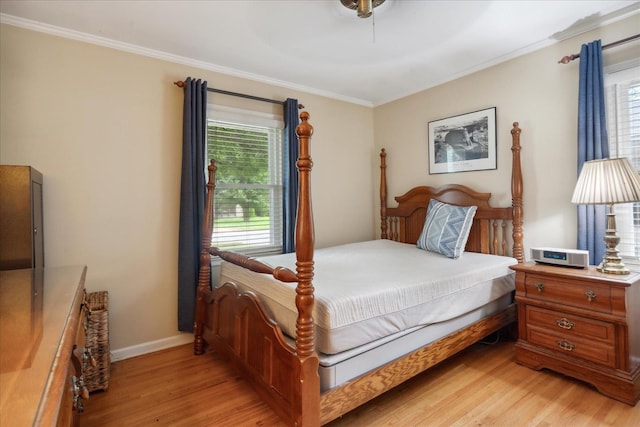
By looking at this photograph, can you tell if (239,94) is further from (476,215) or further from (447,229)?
(476,215)

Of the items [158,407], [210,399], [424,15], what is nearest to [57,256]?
[158,407]

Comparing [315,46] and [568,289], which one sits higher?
[315,46]

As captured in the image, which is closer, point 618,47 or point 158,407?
point 158,407

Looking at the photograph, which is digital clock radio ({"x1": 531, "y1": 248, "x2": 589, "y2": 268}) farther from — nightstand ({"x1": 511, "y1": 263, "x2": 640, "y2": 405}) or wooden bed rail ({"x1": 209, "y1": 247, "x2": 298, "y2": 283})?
wooden bed rail ({"x1": 209, "y1": 247, "x2": 298, "y2": 283})

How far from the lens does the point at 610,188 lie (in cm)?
193

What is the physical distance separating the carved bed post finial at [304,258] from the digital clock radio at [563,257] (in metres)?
1.83

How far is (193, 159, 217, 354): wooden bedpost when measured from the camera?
→ 2.64m

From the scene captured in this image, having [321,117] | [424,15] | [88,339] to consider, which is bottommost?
[88,339]

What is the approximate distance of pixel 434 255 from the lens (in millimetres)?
2840

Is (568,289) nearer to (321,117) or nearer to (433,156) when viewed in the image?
(433,156)

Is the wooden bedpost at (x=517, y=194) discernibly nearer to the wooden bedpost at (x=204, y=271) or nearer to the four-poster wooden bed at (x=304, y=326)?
the four-poster wooden bed at (x=304, y=326)

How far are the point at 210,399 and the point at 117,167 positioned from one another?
1881 mm

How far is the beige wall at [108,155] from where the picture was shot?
230 cm

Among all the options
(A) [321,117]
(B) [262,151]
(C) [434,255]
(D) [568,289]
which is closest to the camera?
(D) [568,289]
